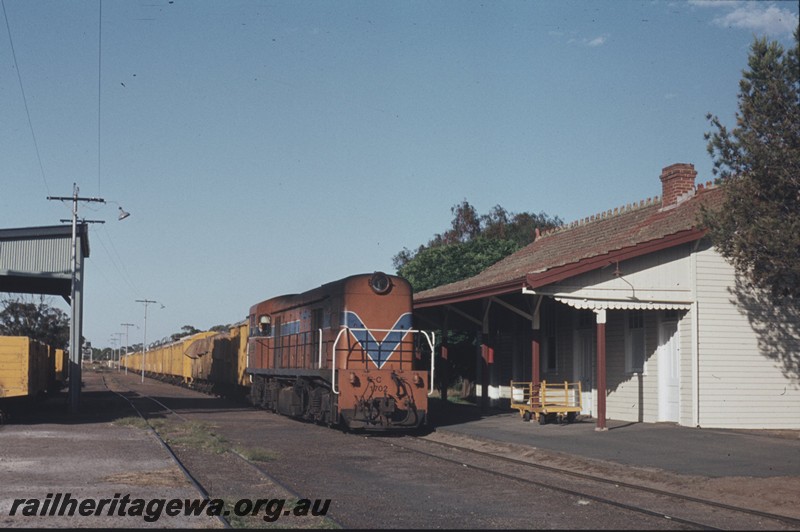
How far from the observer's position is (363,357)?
747 inches

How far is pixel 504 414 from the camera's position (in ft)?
77.6

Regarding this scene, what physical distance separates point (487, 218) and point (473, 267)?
1092 inches

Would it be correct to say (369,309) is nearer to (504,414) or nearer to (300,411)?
(300,411)

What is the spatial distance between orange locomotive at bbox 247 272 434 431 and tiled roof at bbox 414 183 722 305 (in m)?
2.48

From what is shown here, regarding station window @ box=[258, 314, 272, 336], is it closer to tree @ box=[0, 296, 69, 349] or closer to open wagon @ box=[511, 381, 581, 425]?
open wagon @ box=[511, 381, 581, 425]

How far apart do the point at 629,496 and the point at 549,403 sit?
9983mm

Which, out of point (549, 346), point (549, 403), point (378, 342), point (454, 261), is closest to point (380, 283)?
point (378, 342)

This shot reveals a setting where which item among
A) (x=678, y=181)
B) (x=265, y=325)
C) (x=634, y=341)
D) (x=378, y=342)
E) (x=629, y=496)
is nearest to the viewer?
(x=629, y=496)

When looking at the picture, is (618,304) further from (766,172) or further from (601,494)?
(601,494)

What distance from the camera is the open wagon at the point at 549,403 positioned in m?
20.1

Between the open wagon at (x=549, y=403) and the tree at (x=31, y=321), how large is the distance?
66.1m

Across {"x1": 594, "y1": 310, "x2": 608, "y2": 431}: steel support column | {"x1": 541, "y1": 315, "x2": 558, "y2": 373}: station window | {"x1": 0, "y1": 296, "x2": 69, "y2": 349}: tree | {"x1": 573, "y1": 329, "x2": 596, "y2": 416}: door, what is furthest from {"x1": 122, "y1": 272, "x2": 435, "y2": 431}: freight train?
{"x1": 0, "y1": 296, "x2": 69, "y2": 349}: tree

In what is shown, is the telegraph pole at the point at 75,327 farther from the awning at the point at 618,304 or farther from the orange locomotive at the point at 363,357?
the awning at the point at 618,304

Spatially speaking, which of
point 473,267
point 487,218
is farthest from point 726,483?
point 487,218
